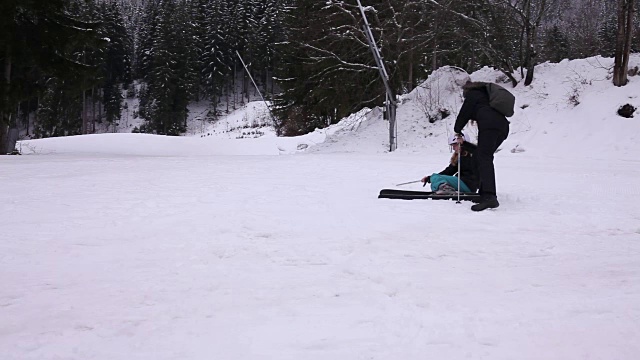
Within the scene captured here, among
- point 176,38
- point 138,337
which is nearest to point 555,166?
point 138,337

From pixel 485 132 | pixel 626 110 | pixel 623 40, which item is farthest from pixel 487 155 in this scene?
pixel 623 40

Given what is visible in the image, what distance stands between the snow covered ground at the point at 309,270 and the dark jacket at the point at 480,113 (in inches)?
38.3

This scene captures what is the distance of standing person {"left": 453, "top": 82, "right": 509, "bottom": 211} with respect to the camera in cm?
563

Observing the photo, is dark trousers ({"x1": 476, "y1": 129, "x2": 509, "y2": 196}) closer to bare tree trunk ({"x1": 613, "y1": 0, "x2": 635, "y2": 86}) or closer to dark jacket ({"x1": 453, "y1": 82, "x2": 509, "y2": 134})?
dark jacket ({"x1": 453, "y1": 82, "x2": 509, "y2": 134})

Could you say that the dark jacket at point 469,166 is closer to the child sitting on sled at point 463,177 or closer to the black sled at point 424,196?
the child sitting on sled at point 463,177

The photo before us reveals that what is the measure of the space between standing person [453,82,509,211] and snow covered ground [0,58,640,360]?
0.95 ft

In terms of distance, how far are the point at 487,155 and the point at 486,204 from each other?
602 mm

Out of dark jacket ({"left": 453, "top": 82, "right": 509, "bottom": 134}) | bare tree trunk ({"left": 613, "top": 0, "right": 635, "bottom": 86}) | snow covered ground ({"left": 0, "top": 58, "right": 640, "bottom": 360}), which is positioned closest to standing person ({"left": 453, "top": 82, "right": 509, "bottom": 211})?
dark jacket ({"left": 453, "top": 82, "right": 509, "bottom": 134})

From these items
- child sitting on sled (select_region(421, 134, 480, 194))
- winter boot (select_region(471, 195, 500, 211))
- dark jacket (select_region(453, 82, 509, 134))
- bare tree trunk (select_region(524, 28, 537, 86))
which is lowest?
winter boot (select_region(471, 195, 500, 211))

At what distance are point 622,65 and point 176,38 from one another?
4760cm

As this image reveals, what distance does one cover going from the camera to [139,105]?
184 feet

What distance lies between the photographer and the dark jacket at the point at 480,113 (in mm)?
5723

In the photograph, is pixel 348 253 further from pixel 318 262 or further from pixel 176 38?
pixel 176 38

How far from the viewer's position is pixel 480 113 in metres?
5.79
